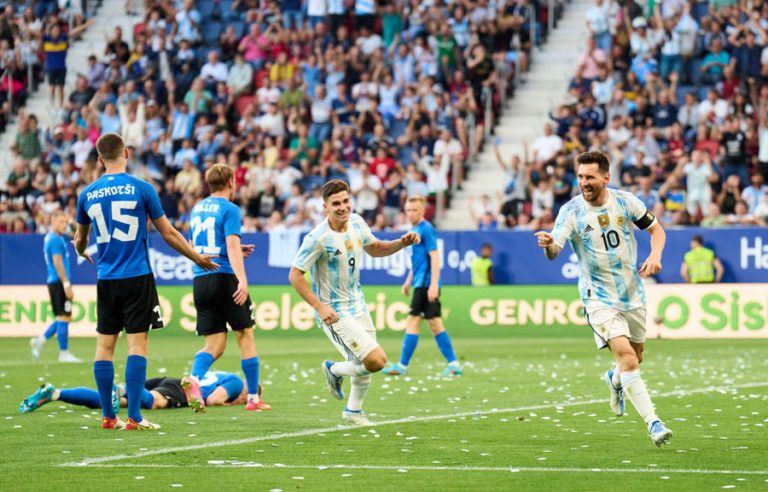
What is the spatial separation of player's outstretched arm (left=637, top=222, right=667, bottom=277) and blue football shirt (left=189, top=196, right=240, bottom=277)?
4.12 meters

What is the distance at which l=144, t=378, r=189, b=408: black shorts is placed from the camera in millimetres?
13461

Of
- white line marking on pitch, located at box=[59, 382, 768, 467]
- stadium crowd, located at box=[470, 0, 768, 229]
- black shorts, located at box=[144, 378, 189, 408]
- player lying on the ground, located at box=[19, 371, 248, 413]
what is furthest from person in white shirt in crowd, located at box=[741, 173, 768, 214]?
black shorts, located at box=[144, 378, 189, 408]

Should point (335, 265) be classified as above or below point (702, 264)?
above

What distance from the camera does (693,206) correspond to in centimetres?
2673

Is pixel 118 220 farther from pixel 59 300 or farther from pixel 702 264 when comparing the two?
pixel 702 264

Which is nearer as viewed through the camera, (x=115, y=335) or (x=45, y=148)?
(x=115, y=335)

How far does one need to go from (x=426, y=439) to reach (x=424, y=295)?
298 inches

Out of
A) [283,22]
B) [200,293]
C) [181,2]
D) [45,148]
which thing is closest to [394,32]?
[283,22]

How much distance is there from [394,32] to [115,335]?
22.8 metres

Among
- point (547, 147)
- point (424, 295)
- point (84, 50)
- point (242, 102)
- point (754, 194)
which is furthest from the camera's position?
point (84, 50)

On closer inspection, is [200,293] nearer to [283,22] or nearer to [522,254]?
[522,254]

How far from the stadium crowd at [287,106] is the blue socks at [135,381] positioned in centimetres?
1732

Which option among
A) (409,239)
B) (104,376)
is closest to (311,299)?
(409,239)

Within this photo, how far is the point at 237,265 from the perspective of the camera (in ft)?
41.8
